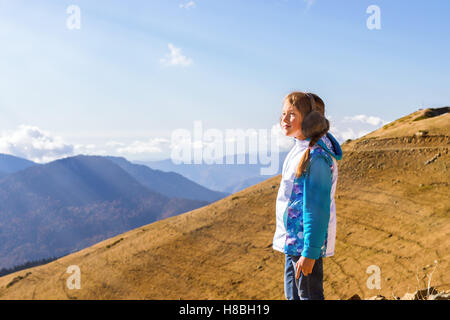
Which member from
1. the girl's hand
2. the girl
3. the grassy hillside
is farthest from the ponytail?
the grassy hillside

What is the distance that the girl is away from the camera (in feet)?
11.2

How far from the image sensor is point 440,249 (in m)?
10.7

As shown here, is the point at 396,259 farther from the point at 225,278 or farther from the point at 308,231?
the point at 308,231

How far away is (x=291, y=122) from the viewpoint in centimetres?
373

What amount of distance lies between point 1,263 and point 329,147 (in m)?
220

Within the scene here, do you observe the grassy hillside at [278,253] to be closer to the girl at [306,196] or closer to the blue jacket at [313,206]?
the girl at [306,196]

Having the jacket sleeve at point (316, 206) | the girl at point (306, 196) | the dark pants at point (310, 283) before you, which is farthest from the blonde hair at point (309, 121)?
the dark pants at point (310, 283)

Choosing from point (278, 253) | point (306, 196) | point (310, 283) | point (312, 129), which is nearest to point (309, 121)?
point (312, 129)

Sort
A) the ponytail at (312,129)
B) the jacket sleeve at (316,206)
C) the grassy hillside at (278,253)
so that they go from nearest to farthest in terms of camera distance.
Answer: the jacket sleeve at (316,206)
the ponytail at (312,129)
the grassy hillside at (278,253)

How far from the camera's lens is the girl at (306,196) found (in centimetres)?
340

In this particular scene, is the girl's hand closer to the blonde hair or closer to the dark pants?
the dark pants

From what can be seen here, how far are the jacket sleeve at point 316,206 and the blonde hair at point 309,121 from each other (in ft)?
0.33

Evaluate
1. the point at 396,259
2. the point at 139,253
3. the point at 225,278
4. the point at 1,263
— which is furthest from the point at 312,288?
the point at 1,263

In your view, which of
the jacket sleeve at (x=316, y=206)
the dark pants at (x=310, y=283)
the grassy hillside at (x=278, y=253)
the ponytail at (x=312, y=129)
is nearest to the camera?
the jacket sleeve at (x=316, y=206)
